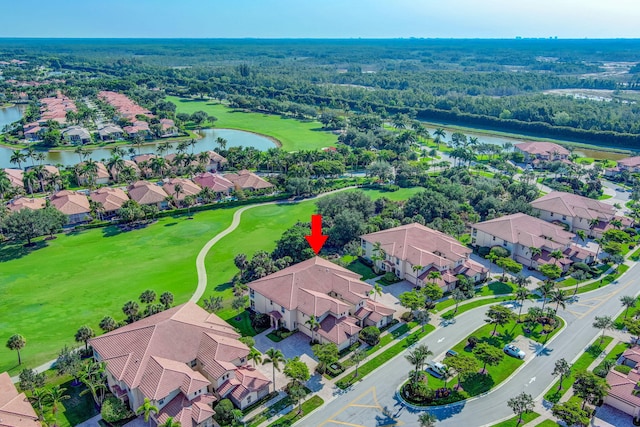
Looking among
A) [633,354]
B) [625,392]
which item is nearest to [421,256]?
[633,354]

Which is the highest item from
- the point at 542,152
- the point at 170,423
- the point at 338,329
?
the point at 542,152

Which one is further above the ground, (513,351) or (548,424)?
(513,351)

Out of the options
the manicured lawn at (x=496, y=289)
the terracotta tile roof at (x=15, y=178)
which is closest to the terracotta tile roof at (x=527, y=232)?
the manicured lawn at (x=496, y=289)

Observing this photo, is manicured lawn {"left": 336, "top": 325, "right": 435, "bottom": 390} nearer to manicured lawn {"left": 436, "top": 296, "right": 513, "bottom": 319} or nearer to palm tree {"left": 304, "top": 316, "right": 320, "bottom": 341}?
manicured lawn {"left": 436, "top": 296, "right": 513, "bottom": 319}

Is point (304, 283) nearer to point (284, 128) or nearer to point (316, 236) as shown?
point (316, 236)

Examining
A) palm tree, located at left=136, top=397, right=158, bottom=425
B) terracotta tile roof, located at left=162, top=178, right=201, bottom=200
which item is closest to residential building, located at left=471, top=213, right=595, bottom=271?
palm tree, located at left=136, top=397, right=158, bottom=425

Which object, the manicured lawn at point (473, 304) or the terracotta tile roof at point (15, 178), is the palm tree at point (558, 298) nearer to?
the manicured lawn at point (473, 304)
